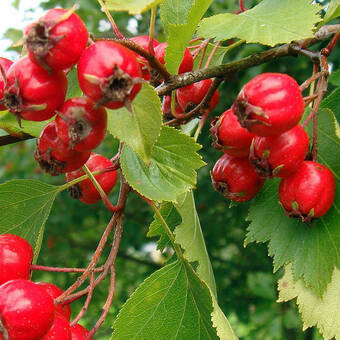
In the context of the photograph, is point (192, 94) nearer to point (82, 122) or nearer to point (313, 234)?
point (313, 234)

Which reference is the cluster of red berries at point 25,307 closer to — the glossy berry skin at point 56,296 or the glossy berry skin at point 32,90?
the glossy berry skin at point 56,296

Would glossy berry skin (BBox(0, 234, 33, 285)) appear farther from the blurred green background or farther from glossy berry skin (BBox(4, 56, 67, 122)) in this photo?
the blurred green background

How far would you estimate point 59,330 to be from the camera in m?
1.24

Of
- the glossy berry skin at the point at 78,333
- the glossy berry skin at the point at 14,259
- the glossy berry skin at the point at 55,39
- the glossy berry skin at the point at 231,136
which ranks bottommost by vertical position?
the glossy berry skin at the point at 78,333

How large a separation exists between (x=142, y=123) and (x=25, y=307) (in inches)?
19.3

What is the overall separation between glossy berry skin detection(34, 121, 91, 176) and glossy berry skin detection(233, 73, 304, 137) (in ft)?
1.27

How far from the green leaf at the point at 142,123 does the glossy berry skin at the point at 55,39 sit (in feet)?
0.69

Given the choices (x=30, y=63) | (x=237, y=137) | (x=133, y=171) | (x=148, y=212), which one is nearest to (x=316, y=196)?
(x=237, y=137)

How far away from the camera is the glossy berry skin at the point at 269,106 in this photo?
3.91ft

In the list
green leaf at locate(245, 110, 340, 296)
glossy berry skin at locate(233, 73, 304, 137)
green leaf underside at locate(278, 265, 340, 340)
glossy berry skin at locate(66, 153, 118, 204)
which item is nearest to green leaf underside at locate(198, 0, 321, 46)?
glossy berry skin at locate(233, 73, 304, 137)


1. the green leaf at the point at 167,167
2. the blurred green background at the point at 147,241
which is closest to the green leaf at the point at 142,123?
the green leaf at the point at 167,167

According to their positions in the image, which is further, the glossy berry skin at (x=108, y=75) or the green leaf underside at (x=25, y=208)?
the green leaf underside at (x=25, y=208)

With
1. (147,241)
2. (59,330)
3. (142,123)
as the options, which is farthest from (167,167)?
(147,241)

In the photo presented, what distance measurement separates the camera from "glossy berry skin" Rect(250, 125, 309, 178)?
1287 millimetres
